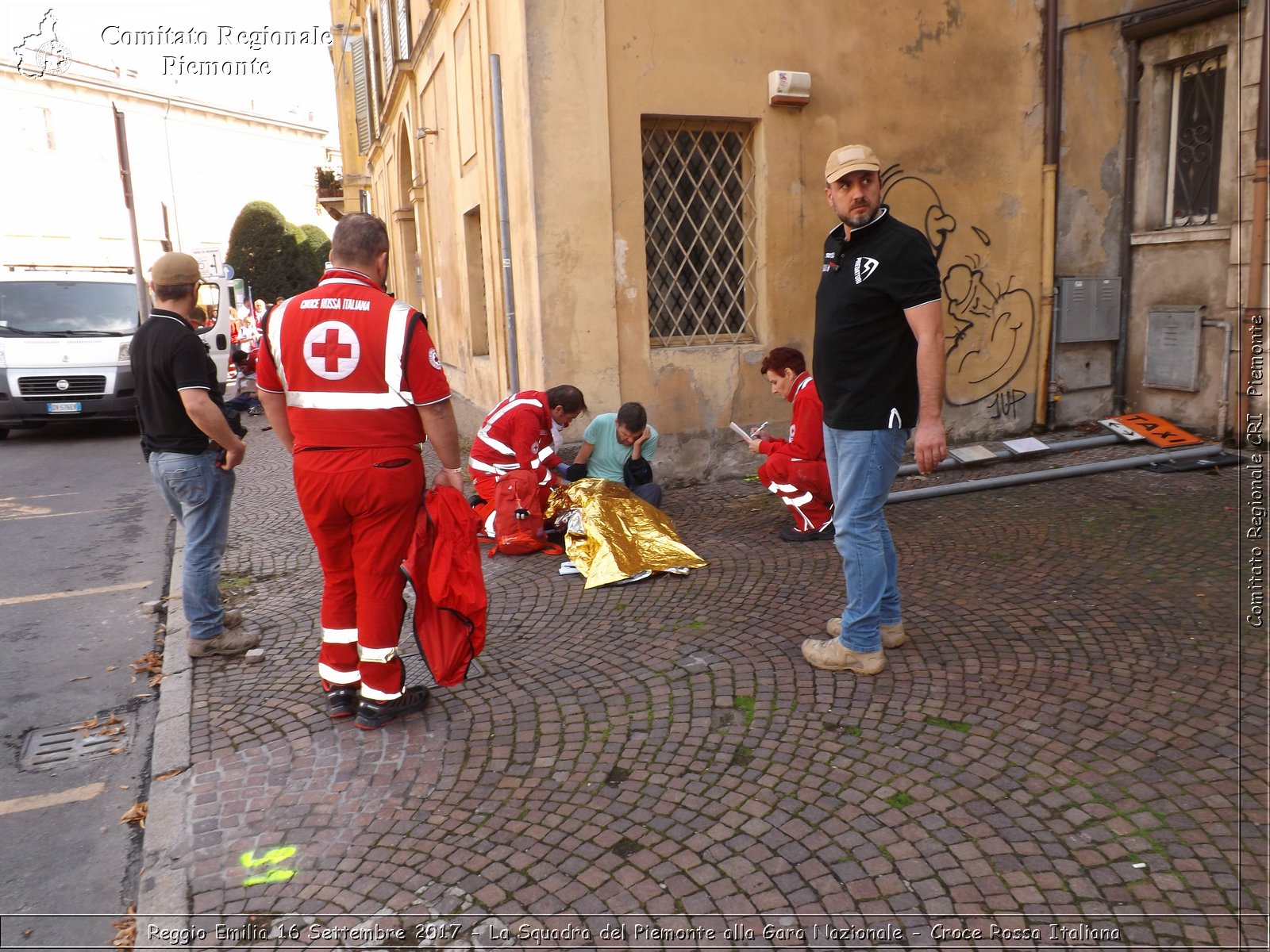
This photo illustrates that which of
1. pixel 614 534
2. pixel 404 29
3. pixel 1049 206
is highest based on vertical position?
pixel 404 29

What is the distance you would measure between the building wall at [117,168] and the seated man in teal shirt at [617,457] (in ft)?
93.1

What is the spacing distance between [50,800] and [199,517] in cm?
134

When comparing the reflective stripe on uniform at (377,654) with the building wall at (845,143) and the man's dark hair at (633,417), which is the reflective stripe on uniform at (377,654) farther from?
the building wall at (845,143)

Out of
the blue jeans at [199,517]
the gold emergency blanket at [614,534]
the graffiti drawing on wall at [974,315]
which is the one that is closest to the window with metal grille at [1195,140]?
the graffiti drawing on wall at [974,315]

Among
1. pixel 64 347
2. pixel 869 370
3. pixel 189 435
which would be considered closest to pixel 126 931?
pixel 189 435

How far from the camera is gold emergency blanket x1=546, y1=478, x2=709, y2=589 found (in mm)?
5215

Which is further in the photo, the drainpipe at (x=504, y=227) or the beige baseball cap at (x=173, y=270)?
the drainpipe at (x=504, y=227)

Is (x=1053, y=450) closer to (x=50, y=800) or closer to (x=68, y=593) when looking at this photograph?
(x=50, y=800)

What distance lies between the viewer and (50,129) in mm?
37250

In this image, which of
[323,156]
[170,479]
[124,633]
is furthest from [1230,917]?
[323,156]

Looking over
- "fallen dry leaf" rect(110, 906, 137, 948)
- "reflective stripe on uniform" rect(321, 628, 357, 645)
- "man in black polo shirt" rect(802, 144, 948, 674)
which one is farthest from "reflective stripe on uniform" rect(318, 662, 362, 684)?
→ "man in black polo shirt" rect(802, 144, 948, 674)

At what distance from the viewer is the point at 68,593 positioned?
566cm

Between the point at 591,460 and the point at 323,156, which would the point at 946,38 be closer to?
the point at 591,460

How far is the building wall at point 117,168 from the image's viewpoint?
119ft
